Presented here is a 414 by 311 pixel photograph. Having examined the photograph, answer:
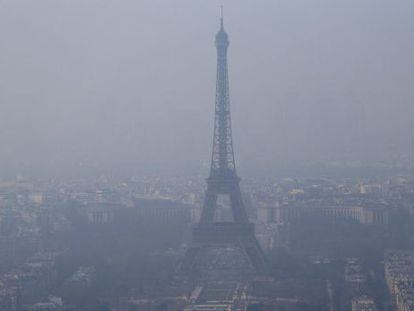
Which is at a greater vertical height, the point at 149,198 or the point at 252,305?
the point at 149,198

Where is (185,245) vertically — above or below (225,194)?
below

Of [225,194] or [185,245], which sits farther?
[225,194]

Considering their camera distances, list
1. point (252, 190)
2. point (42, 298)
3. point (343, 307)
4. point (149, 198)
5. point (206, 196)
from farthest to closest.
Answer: point (149, 198) < point (252, 190) < point (206, 196) < point (42, 298) < point (343, 307)

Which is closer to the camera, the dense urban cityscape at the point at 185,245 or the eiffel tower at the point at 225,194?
the dense urban cityscape at the point at 185,245

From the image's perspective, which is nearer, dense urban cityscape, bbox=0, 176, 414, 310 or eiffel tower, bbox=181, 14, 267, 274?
dense urban cityscape, bbox=0, 176, 414, 310

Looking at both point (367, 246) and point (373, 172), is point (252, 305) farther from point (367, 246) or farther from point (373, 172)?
point (373, 172)

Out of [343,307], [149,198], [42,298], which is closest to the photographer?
[343,307]

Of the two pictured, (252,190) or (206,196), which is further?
(252,190)

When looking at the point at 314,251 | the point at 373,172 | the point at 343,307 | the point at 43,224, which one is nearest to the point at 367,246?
the point at 314,251
